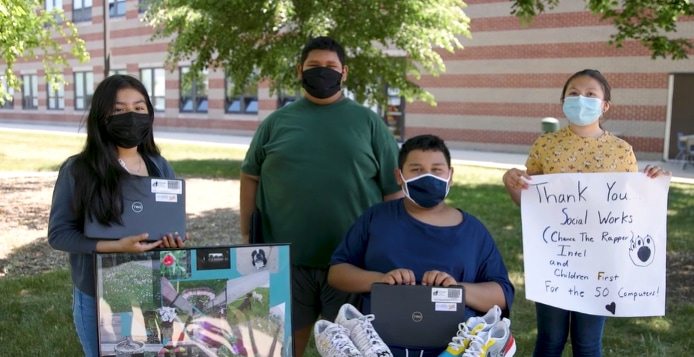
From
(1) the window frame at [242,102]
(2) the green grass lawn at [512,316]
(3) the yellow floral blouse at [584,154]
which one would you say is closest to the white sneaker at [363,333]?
(3) the yellow floral blouse at [584,154]

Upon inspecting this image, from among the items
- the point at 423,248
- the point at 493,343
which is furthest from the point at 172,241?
the point at 493,343

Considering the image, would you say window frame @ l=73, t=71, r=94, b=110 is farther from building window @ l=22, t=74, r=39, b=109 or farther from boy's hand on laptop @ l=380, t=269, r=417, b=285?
boy's hand on laptop @ l=380, t=269, r=417, b=285

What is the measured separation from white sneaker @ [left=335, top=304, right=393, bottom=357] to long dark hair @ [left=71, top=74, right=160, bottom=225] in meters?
0.98

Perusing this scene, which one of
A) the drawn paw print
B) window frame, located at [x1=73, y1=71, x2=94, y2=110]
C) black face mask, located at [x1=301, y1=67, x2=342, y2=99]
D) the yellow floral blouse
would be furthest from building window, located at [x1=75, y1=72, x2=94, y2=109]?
the drawn paw print

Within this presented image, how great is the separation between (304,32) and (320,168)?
7677 millimetres

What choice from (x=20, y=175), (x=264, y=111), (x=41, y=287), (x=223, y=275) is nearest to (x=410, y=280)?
(x=223, y=275)

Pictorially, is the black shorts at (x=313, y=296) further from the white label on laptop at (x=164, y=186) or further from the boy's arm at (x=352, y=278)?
the white label on laptop at (x=164, y=186)

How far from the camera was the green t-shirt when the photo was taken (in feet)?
10.9

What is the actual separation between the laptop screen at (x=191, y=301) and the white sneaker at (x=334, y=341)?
0.52ft

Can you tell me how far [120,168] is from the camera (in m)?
2.68

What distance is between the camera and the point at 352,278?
9.65 feet

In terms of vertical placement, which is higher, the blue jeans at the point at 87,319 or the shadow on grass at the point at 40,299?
the blue jeans at the point at 87,319

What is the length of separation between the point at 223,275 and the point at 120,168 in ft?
1.99

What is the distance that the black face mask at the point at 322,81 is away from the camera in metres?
3.33
